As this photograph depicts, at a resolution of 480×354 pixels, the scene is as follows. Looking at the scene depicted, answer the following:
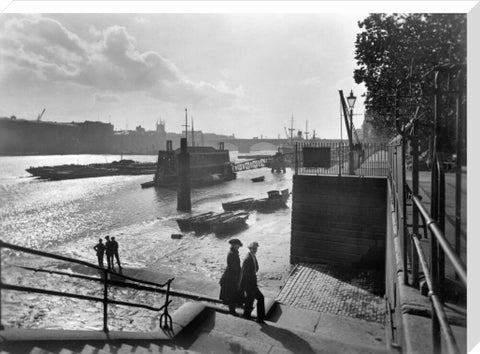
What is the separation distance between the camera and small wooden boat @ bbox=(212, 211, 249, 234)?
14.9 meters

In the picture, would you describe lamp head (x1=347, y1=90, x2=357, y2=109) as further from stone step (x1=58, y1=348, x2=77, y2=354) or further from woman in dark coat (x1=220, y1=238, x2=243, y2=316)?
stone step (x1=58, y1=348, x2=77, y2=354)

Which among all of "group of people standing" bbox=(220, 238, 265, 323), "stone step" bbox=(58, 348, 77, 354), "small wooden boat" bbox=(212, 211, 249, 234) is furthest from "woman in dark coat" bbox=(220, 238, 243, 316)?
"small wooden boat" bbox=(212, 211, 249, 234)

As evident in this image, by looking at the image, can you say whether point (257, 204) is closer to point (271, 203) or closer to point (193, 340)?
point (271, 203)

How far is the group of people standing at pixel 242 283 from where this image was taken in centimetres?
471

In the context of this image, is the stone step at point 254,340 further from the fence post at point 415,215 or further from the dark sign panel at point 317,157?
the dark sign panel at point 317,157

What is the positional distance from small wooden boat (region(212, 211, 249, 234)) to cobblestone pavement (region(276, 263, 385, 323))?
6.42 metres

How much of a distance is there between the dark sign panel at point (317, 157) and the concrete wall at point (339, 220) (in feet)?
1.81

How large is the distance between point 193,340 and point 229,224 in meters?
11.5

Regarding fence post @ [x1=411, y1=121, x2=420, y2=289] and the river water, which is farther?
the river water

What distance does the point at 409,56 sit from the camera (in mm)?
4641

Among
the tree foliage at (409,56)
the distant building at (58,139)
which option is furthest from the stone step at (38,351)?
the distant building at (58,139)

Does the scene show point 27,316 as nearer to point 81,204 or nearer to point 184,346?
point 184,346

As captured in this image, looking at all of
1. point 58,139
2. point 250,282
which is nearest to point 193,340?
point 250,282

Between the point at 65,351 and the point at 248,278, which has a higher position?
the point at 65,351
